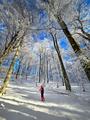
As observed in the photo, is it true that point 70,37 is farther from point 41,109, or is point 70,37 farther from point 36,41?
point 36,41

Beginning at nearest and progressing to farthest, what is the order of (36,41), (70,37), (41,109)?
(70,37) → (41,109) → (36,41)

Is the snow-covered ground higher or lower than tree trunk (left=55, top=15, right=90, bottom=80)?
lower

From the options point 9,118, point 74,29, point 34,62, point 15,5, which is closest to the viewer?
point 9,118

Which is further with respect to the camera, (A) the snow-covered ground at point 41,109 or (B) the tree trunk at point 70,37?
(A) the snow-covered ground at point 41,109

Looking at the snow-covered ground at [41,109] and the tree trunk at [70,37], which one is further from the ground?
the tree trunk at [70,37]

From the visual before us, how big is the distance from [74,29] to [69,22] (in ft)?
1.62

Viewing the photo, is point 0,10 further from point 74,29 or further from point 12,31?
point 74,29

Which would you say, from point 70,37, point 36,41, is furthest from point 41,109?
point 36,41

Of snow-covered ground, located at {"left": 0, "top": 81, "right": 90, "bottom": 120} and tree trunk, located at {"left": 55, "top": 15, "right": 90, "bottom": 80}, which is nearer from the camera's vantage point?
tree trunk, located at {"left": 55, "top": 15, "right": 90, "bottom": 80}

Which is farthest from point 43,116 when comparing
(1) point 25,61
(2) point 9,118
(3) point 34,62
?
(3) point 34,62

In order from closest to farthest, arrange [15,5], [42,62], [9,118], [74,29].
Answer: [9,118] → [74,29] → [15,5] → [42,62]

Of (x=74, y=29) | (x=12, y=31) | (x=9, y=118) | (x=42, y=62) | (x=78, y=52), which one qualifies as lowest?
(x=9, y=118)

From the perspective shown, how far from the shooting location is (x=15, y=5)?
49.1 ft

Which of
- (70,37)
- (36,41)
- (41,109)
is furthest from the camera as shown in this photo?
(36,41)
